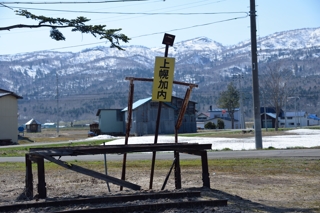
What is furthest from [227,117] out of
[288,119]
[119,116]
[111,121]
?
[111,121]

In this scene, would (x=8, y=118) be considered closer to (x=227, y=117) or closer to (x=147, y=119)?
(x=147, y=119)

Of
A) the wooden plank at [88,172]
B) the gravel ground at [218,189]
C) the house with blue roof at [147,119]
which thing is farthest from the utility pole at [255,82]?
the house with blue roof at [147,119]

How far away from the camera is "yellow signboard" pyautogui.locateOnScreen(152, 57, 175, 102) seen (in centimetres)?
1145

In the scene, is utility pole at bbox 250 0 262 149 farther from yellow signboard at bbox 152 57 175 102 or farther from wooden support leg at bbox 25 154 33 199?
A: wooden support leg at bbox 25 154 33 199

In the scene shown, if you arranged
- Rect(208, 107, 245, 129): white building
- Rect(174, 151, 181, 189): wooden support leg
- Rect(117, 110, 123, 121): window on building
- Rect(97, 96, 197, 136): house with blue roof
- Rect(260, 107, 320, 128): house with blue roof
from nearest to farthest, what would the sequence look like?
Rect(174, 151, 181, 189): wooden support leg → Rect(97, 96, 197, 136): house with blue roof → Rect(117, 110, 123, 121): window on building → Rect(260, 107, 320, 128): house with blue roof → Rect(208, 107, 245, 129): white building

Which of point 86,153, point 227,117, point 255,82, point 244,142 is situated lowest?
point 244,142

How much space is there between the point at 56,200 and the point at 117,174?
6.66 metres

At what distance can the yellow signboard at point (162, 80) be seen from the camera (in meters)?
11.4

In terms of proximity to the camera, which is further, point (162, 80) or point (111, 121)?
point (111, 121)

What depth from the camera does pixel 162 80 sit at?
453 inches

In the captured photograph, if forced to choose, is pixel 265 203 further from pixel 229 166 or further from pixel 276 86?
pixel 276 86

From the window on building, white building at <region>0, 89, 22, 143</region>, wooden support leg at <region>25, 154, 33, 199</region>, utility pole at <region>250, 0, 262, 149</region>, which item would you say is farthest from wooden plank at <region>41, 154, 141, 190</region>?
the window on building

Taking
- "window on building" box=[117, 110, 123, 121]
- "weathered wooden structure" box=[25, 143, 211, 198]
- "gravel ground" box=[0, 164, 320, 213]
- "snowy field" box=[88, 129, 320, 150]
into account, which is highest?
"window on building" box=[117, 110, 123, 121]

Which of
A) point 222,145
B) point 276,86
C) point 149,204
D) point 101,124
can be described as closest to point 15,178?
point 149,204
